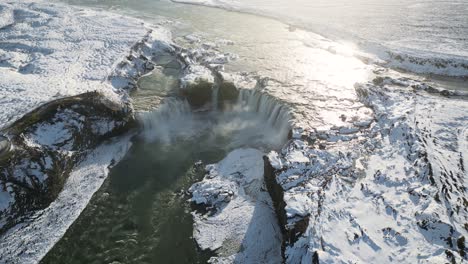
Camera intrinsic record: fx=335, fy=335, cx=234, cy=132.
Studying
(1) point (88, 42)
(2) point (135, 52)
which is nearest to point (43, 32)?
(1) point (88, 42)

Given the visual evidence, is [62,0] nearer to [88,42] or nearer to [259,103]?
[88,42]

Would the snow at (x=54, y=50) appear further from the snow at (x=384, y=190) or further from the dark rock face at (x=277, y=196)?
the snow at (x=384, y=190)

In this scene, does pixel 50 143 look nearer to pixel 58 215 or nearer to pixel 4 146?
pixel 4 146

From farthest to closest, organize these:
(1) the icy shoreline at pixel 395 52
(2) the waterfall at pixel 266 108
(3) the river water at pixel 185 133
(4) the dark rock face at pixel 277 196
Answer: (1) the icy shoreline at pixel 395 52
(2) the waterfall at pixel 266 108
(3) the river water at pixel 185 133
(4) the dark rock face at pixel 277 196

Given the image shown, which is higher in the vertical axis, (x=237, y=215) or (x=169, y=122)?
(x=169, y=122)

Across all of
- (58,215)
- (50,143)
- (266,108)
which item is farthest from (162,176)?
(266,108)

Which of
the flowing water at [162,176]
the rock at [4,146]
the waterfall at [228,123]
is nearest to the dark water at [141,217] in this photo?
the flowing water at [162,176]
